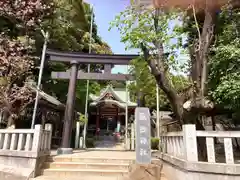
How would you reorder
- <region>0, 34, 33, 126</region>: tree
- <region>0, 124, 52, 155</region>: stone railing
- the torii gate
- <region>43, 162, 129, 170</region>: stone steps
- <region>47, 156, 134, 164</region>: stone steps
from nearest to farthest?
1. <region>0, 124, 52, 155</region>: stone railing
2. <region>43, 162, 129, 170</region>: stone steps
3. <region>47, 156, 134, 164</region>: stone steps
4. <region>0, 34, 33, 126</region>: tree
5. the torii gate

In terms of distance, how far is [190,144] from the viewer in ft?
13.0

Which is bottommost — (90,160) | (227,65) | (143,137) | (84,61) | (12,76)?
(90,160)

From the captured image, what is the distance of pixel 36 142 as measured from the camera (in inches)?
204

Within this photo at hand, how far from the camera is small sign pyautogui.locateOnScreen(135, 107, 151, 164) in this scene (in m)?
4.90

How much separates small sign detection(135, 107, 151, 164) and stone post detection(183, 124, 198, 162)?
118 centimetres

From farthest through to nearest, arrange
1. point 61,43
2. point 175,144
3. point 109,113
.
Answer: point 109,113
point 61,43
point 175,144

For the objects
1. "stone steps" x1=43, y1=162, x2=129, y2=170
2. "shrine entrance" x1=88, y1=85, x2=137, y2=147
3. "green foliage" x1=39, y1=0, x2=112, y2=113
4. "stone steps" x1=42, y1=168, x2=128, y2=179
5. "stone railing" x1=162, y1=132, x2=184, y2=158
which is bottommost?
"stone steps" x1=42, y1=168, x2=128, y2=179

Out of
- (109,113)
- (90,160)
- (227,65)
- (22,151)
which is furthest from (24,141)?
(109,113)

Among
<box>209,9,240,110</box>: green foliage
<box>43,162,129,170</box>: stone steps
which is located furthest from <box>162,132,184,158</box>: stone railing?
<box>209,9,240,110</box>: green foliage

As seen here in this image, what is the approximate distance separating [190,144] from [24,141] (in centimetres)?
466

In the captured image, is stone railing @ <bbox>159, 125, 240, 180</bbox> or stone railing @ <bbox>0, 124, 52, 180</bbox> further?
stone railing @ <bbox>0, 124, 52, 180</bbox>

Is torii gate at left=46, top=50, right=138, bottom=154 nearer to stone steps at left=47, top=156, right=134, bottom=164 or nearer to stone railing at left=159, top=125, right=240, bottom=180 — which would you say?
stone steps at left=47, top=156, right=134, bottom=164

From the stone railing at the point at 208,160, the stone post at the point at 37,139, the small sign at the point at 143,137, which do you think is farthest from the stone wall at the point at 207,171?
the stone post at the point at 37,139

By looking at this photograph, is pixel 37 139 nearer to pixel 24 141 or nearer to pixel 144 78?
pixel 24 141
